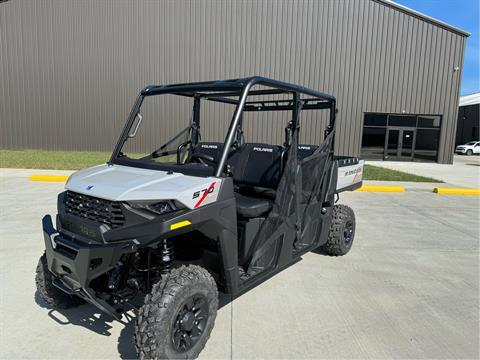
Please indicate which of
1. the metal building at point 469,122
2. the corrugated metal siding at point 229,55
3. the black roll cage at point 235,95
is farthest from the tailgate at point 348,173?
the metal building at point 469,122

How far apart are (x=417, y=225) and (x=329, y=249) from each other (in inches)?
103

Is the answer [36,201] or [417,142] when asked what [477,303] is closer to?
[36,201]

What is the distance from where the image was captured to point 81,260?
2.16 metres

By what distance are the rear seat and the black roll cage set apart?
0.50 m

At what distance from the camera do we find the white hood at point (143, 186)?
89.5 inches

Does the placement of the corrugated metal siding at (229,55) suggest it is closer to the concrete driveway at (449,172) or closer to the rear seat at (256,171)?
the concrete driveway at (449,172)

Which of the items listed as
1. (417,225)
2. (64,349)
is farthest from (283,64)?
(64,349)

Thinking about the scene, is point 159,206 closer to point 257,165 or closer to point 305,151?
point 257,165

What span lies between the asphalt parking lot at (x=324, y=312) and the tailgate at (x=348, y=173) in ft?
2.92

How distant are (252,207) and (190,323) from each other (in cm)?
101

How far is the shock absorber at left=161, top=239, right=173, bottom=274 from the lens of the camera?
8.18 ft

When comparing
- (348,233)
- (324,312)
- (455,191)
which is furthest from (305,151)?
(455,191)

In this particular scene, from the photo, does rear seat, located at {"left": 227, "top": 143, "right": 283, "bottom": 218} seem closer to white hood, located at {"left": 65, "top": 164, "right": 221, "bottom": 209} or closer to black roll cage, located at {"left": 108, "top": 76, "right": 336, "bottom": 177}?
black roll cage, located at {"left": 108, "top": 76, "right": 336, "bottom": 177}

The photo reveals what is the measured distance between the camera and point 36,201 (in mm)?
7039
